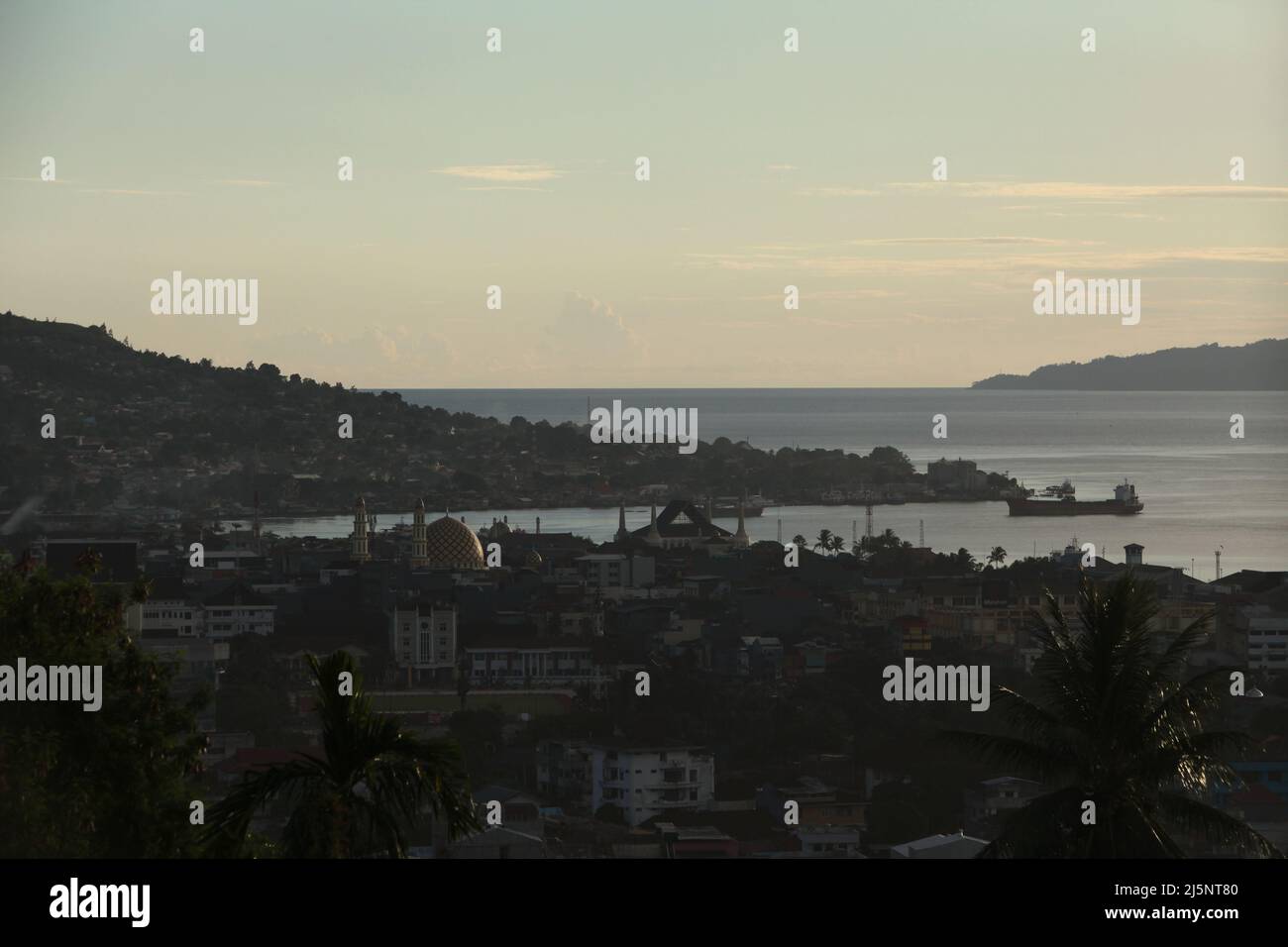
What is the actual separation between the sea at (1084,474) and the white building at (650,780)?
610cm

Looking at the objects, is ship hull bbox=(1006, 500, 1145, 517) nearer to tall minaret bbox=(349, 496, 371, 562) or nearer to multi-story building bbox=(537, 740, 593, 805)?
tall minaret bbox=(349, 496, 371, 562)

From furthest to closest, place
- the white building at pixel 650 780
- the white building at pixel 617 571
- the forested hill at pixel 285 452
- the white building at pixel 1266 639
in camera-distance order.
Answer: the forested hill at pixel 285 452 < the white building at pixel 617 571 < the white building at pixel 1266 639 < the white building at pixel 650 780

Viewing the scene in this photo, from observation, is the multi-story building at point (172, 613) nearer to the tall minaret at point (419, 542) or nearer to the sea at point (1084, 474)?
the tall minaret at point (419, 542)

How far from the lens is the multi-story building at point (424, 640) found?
23.8 metres

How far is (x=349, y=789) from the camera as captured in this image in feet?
11.9

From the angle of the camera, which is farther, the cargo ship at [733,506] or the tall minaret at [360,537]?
the cargo ship at [733,506]

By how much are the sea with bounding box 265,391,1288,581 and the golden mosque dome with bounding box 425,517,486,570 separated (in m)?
10.5

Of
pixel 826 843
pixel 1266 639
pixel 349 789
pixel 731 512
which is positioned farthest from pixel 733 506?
pixel 349 789

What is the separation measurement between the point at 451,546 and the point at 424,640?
11421mm

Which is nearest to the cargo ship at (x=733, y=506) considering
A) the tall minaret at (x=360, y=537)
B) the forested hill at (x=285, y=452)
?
the forested hill at (x=285, y=452)

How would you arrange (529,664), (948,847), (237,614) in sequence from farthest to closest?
(237,614) < (529,664) < (948,847)

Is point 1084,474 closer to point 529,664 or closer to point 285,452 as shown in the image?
point 285,452
